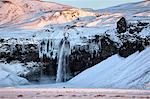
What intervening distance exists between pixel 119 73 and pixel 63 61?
61.6 feet

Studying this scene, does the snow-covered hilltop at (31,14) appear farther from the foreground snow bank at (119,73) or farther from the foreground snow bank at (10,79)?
the foreground snow bank at (119,73)

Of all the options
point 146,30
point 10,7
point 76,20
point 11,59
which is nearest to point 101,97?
point 146,30

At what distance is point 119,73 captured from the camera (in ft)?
320

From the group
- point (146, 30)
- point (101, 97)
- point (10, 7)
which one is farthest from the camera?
point (10, 7)

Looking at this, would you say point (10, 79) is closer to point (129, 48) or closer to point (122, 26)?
point (129, 48)

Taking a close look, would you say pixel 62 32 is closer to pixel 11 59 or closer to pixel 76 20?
pixel 11 59

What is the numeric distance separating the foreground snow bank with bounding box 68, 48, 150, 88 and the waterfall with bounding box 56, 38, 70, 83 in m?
5.69

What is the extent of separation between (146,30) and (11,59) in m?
25.9

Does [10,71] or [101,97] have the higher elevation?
[101,97]

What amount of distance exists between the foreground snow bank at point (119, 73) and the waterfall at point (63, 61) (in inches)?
224

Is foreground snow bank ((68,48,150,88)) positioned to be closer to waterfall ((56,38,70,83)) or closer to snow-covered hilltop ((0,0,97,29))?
waterfall ((56,38,70,83))

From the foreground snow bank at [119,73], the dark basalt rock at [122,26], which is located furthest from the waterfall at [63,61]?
the dark basalt rock at [122,26]

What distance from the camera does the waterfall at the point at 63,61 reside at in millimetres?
111600

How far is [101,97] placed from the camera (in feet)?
193
